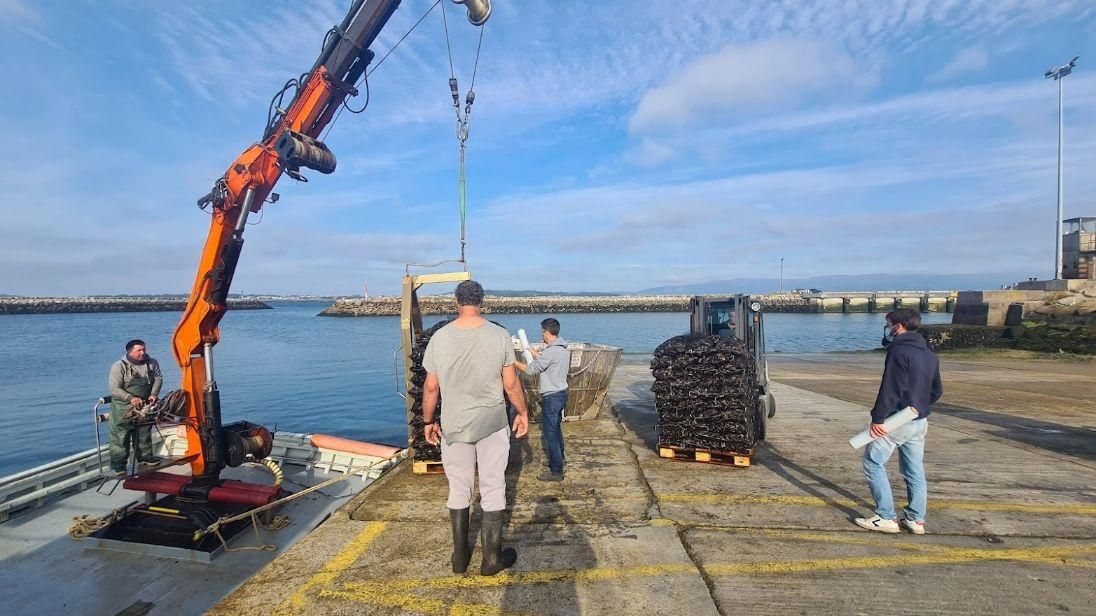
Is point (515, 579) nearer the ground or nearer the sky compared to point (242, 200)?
nearer the ground

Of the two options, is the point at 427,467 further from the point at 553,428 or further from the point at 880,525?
the point at 880,525

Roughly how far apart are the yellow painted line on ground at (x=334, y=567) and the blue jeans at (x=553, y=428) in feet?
6.26

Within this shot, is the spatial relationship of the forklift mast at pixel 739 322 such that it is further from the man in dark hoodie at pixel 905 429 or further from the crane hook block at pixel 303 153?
the crane hook block at pixel 303 153

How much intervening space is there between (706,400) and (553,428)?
1.90m

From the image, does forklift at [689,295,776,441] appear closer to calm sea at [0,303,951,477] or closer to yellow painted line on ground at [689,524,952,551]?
yellow painted line on ground at [689,524,952,551]

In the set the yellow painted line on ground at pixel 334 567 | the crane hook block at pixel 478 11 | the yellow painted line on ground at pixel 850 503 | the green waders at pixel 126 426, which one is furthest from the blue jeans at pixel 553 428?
the green waders at pixel 126 426

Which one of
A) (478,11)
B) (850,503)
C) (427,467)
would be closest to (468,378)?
(427,467)

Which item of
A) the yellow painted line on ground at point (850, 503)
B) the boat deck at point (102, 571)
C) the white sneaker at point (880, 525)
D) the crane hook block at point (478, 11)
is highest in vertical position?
the crane hook block at point (478, 11)

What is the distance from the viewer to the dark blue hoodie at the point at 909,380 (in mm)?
4332

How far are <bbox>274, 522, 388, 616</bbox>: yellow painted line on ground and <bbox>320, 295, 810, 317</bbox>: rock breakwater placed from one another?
7499 centimetres

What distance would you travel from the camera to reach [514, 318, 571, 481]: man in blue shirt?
597cm

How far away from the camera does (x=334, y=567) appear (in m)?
3.91

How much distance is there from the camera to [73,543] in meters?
5.59

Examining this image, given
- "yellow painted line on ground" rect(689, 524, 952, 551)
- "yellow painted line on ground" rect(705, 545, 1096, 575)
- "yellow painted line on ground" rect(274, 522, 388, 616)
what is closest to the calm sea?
"yellow painted line on ground" rect(274, 522, 388, 616)
